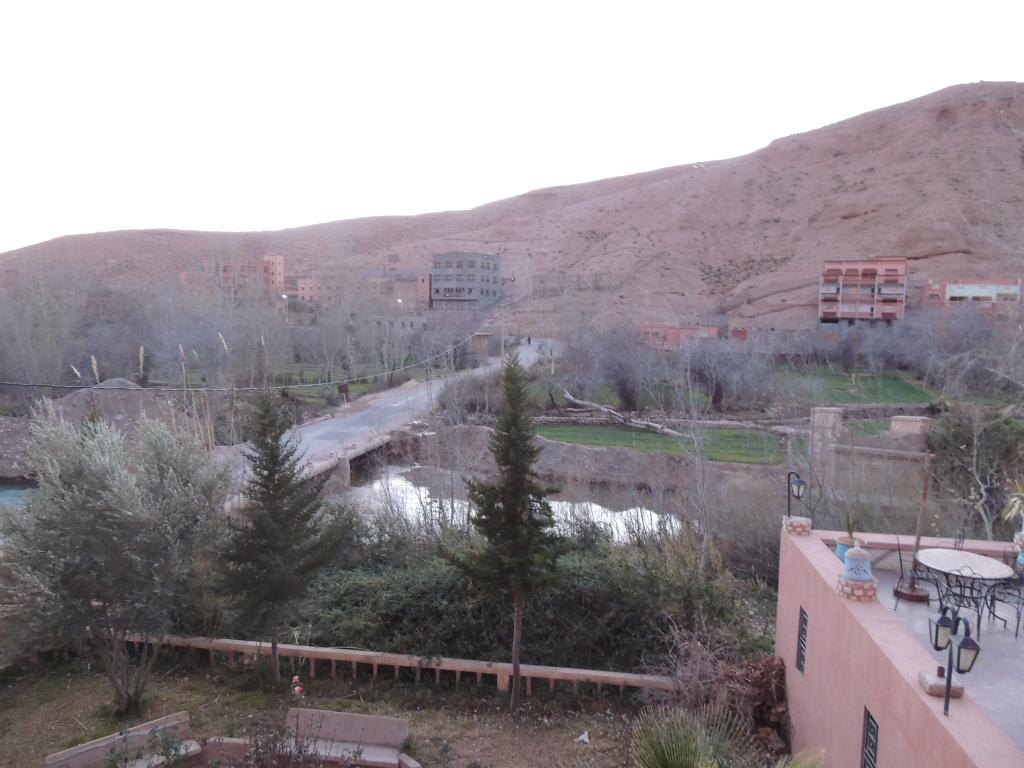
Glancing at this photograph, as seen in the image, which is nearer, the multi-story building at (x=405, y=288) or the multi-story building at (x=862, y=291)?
the multi-story building at (x=862, y=291)

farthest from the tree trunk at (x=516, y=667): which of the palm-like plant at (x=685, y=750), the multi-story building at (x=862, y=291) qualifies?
the multi-story building at (x=862, y=291)

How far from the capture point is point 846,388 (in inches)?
1139

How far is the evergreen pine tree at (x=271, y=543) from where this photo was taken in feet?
22.1

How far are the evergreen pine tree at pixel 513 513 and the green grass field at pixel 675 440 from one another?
1339 cm

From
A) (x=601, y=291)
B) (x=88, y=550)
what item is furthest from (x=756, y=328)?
(x=88, y=550)

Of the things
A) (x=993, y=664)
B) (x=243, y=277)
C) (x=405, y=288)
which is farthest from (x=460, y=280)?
(x=993, y=664)

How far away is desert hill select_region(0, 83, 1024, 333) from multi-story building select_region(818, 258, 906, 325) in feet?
6.23

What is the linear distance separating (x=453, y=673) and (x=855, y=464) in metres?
9.97

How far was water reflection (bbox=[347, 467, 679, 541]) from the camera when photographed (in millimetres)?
11534

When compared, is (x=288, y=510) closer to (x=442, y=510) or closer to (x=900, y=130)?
(x=442, y=510)

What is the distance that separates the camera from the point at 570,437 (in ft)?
78.4

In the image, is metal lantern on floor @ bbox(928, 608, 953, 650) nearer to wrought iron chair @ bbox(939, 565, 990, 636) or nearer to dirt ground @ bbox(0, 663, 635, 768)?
wrought iron chair @ bbox(939, 565, 990, 636)

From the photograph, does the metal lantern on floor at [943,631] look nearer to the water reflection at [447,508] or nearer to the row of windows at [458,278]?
the water reflection at [447,508]

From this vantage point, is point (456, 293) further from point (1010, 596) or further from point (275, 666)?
point (1010, 596)
